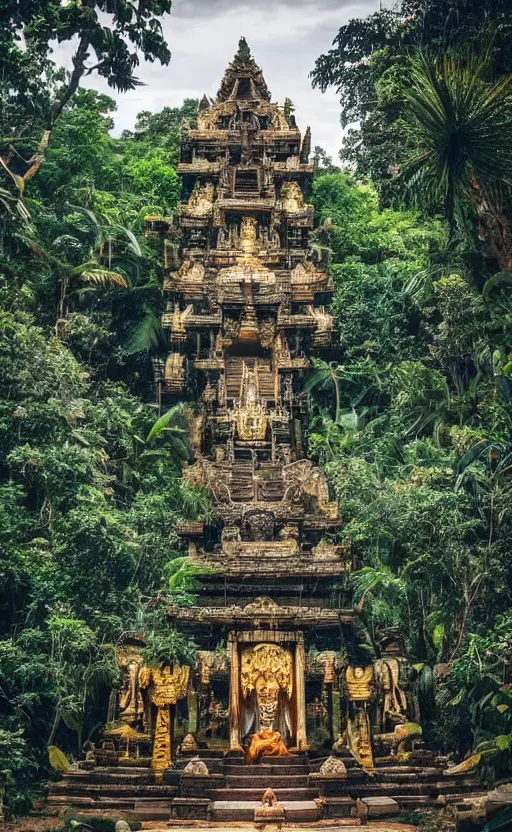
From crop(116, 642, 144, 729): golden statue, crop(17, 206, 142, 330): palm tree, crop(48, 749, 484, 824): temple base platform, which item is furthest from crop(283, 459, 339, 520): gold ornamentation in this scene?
crop(48, 749, 484, 824): temple base platform

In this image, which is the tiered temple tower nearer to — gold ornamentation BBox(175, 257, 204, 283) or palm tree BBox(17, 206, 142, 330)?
gold ornamentation BBox(175, 257, 204, 283)

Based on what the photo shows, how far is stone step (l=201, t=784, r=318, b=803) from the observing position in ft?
A: 67.6

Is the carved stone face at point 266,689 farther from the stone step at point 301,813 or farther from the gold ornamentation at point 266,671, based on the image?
the stone step at point 301,813

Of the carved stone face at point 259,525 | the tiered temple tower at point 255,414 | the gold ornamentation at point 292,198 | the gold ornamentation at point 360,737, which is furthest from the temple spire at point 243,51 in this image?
the gold ornamentation at point 360,737

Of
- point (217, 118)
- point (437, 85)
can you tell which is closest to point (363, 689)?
point (437, 85)

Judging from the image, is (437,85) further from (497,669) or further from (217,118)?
(217,118)

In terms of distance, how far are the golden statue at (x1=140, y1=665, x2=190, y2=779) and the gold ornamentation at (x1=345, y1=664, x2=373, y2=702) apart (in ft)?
9.40

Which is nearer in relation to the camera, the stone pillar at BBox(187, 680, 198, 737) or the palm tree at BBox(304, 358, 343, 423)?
the stone pillar at BBox(187, 680, 198, 737)

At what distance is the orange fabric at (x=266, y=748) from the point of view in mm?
22000

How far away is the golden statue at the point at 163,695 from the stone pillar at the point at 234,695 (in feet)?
2.65

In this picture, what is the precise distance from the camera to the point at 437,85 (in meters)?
21.0

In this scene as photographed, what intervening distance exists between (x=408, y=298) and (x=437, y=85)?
41.6ft

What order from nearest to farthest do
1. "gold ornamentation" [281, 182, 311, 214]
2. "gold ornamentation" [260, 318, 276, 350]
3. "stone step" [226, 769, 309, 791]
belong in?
"stone step" [226, 769, 309, 791]
"gold ornamentation" [260, 318, 276, 350]
"gold ornamentation" [281, 182, 311, 214]

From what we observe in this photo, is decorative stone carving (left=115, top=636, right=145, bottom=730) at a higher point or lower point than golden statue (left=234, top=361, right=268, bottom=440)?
lower
